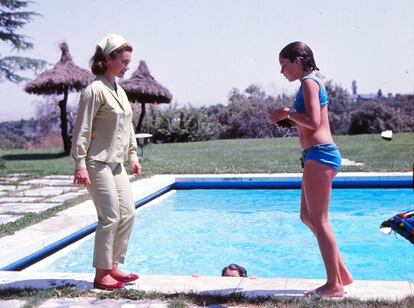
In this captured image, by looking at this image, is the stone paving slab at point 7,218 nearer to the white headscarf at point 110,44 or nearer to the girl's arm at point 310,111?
the white headscarf at point 110,44

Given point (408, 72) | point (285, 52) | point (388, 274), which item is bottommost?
point (388, 274)

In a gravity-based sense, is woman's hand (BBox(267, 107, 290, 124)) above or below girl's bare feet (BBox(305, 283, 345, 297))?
above

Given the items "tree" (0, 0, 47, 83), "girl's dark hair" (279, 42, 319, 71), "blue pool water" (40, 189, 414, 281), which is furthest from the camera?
"tree" (0, 0, 47, 83)

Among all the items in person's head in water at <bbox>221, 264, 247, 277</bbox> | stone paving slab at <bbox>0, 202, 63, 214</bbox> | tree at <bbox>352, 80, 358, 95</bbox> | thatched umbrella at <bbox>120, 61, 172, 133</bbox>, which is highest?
tree at <bbox>352, 80, 358, 95</bbox>

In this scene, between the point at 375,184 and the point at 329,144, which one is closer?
the point at 329,144

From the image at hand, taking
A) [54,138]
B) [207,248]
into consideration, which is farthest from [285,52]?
[54,138]

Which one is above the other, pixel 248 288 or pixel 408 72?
pixel 408 72

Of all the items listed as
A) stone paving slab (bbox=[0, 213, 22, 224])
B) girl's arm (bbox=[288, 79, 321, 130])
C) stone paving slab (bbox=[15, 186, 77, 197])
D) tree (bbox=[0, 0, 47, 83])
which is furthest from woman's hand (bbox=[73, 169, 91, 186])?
tree (bbox=[0, 0, 47, 83])

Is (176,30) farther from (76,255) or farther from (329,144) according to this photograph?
(329,144)

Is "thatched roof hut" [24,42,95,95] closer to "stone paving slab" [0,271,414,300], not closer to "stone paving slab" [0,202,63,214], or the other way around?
"stone paving slab" [0,202,63,214]

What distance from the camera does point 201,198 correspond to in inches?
365

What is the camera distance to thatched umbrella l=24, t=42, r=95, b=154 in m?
15.3

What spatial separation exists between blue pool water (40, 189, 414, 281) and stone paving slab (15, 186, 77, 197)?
1.23 meters

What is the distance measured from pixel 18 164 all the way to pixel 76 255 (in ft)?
27.7
